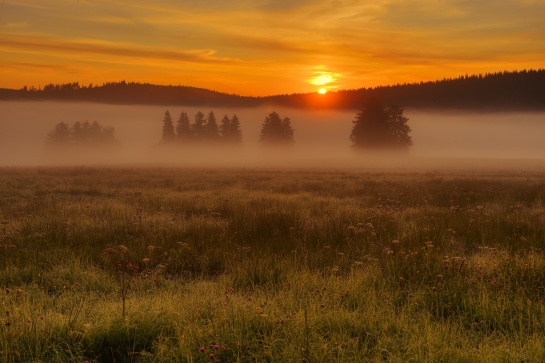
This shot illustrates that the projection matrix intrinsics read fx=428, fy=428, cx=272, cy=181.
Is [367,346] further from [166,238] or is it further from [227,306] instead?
[166,238]

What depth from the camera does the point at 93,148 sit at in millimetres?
102875

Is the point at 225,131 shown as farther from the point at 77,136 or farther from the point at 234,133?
the point at 77,136

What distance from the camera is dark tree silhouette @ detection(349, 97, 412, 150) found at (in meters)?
63.2

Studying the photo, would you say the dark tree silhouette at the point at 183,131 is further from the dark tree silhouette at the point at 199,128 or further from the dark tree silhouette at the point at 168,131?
the dark tree silhouette at the point at 199,128

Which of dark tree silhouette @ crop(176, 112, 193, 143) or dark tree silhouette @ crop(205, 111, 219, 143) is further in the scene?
dark tree silhouette @ crop(176, 112, 193, 143)

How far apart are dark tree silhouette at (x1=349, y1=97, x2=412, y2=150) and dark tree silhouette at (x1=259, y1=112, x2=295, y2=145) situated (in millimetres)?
21860

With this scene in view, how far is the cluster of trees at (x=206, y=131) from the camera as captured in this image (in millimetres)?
87375

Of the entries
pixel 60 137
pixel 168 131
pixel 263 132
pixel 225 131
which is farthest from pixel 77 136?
pixel 263 132

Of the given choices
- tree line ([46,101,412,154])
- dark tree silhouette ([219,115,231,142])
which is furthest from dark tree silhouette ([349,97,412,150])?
dark tree silhouette ([219,115,231,142])

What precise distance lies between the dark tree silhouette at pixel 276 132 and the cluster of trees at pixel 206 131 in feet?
23.3

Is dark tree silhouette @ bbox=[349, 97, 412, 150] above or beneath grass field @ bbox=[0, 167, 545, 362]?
above

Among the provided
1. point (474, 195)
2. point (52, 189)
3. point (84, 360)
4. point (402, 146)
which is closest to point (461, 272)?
point (84, 360)

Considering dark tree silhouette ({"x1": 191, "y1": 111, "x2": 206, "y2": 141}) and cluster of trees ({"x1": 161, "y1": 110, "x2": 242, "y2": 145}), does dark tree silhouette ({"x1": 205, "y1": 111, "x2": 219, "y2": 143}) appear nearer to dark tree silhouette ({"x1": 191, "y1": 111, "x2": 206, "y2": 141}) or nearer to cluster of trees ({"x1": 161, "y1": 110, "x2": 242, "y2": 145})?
cluster of trees ({"x1": 161, "y1": 110, "x2": 242, "y2": 145})

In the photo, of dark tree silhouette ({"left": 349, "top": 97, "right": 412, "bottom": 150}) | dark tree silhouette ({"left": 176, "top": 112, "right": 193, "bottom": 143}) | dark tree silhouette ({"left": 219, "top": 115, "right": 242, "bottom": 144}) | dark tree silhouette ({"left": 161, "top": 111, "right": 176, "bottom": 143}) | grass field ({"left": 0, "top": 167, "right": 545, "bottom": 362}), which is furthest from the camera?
dark tree silhouette ({"left": 161, "top": 111, "right": 176, "bottom": 143})
